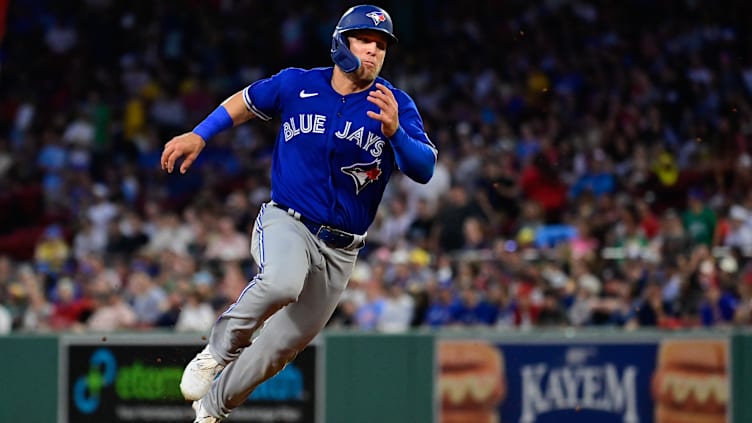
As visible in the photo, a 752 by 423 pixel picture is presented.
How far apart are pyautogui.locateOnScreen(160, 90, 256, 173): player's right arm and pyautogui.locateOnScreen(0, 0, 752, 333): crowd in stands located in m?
5.65

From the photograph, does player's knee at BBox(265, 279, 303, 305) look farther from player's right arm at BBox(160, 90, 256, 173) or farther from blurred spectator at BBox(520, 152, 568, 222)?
blurred spectator at BBox(520, 152, 568, 222)

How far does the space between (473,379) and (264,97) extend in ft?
16.3

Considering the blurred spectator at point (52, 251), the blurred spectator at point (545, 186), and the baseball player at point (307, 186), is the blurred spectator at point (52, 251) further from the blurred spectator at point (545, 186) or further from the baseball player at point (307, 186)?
the baseball player at point (307, 186)

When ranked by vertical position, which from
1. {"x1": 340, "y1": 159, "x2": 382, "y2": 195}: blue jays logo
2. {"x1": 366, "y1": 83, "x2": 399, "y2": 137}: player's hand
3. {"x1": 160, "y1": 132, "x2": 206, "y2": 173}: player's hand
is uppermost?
{"x1": 366, "y1": 83, "x2": 399, "y2": 137}: player's hand

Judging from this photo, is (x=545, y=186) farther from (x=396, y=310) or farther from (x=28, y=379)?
(x=28, y=379)

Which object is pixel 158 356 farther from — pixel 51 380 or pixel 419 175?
pixel 419 175

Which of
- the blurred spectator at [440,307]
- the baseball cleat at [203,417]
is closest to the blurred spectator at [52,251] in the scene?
the blurred spectator at [440,307]

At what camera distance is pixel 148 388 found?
1218 centimetres

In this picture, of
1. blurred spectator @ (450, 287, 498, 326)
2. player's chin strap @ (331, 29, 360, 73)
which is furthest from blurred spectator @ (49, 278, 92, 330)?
player's chin strap @ (331, 29, 360, 73)

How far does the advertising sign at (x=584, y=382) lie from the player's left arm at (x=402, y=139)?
4899 millimetres

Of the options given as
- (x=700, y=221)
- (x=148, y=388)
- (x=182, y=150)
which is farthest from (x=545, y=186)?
(x=182, y=150)

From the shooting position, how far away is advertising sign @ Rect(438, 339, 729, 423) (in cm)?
1151

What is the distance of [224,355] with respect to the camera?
7.41m

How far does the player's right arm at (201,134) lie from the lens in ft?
23.3
